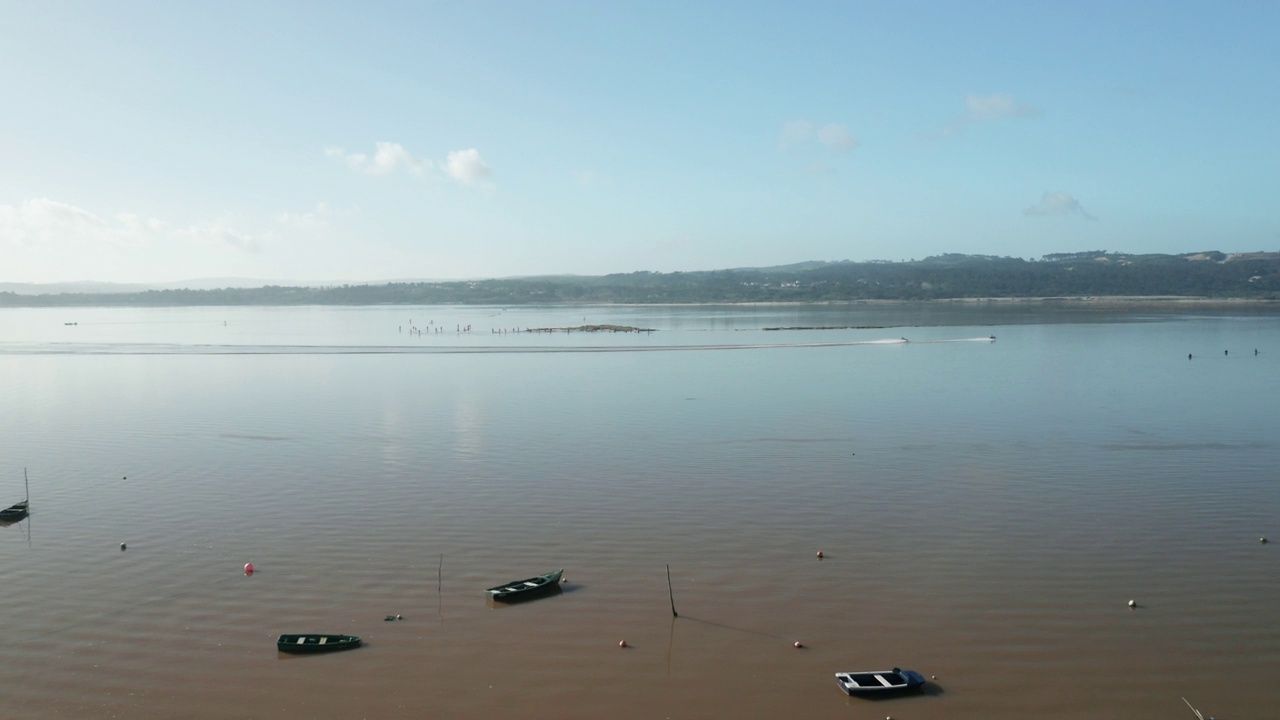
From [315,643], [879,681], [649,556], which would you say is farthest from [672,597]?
[315,643]

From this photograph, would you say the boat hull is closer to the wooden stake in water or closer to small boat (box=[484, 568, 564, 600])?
small boat (box=[484, 568, 564, 600])

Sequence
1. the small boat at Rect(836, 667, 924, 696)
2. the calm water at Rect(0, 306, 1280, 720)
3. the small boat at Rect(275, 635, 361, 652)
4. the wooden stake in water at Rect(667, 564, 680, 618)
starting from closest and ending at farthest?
the small boat at Rect(836, 667, 924, 696)
the calm water at Rect(0, 306, 1280, 720)
the small boat at Rect(275, 635, 361, 652)
the wooden stake in water at Rect(667, 564, 680, 618)

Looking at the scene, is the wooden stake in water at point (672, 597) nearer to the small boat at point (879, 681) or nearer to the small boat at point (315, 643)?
the small boat at point (879, 681)

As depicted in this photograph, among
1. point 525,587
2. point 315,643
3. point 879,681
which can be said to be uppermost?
point 525,587

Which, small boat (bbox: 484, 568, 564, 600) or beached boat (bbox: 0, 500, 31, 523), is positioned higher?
beached boat (bbox: 0, 500, 31, 523)

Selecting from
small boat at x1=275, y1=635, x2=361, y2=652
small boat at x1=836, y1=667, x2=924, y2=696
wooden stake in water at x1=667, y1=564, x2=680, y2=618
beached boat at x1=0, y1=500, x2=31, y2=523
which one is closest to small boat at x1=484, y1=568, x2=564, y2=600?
wooden stake in water at x1=667, y1=564, x2=680, y2=618

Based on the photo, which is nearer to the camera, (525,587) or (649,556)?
(525,587)

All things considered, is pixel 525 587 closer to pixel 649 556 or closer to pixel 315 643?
pixel 649 556
